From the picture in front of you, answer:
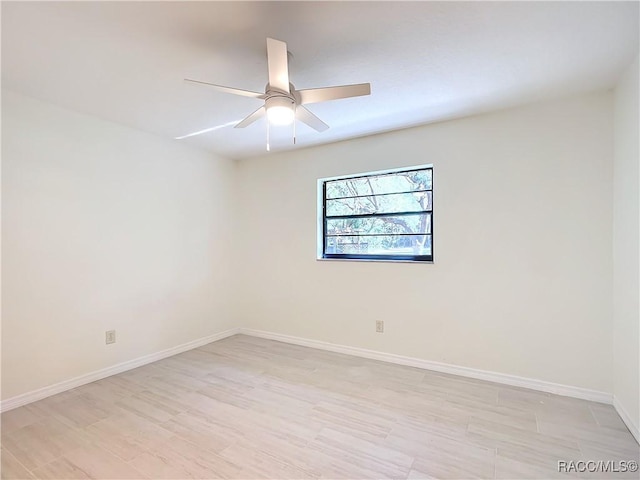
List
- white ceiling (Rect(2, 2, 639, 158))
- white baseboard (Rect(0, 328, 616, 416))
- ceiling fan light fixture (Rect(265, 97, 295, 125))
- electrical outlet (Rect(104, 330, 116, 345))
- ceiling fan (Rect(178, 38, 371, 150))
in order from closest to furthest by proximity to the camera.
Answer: white ceiling (Rect(2, 2, 639, 158)) < ceiling fan (Rect(178, 38, 371, 150)) < ceiling fan light fixture (Rect(265, 97, 295, 125)) < white baseboard (Rect(0, 328, 616, 416)) < electrical outlet (Rect(104, 330, 116, 345))

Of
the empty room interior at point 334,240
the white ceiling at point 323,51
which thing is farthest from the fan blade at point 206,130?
the white ceiling at point 323,51

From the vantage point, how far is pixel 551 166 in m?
2.60

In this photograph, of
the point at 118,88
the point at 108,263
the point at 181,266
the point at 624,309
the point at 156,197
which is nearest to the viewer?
the point at 624,309

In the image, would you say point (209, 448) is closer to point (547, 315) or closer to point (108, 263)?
point (108, 263)

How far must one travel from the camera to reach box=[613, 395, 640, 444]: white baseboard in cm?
196

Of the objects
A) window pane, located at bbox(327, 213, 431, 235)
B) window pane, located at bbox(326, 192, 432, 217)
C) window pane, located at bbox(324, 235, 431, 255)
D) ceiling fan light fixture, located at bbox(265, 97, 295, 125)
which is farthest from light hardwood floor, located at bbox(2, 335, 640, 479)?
ceiling fan light fixture, located at bbox(265, 97, 295, 125)

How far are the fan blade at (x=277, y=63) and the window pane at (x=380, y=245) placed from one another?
210 cm

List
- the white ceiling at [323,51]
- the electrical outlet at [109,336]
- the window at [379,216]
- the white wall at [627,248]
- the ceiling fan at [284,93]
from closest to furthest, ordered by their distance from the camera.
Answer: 1. the white ceiling at [323,51]
2. the ceiling fan at [284,93]
3. the white wall at [627,248]
4. the electrical outlet at [109,336]
5. the window at [379,216]

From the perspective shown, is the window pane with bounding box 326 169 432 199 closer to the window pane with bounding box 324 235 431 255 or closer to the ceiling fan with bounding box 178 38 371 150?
the window pane with bounding box 324 235 431 255

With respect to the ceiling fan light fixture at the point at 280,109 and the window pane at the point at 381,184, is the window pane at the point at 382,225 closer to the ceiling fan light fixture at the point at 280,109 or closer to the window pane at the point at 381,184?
the window pane at the point at 381,184

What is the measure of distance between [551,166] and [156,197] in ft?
12.4

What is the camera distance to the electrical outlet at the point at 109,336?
3.01 meters

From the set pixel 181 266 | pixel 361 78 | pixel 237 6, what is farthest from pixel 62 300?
pixel 361 78

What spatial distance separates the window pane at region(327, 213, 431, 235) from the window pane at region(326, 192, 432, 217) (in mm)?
75
